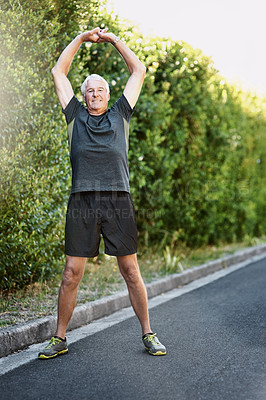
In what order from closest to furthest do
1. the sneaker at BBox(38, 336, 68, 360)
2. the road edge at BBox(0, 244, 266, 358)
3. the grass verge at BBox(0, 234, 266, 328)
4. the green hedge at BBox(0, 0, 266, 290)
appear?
1. the sneaker at BBox(38, 336, 68, 360)
2. the road edge at BBox(0, 244, 266, 358)
3. the grass verge at BBox(0, 234, 266, 328)
4. the green hedge at BBox(0, 0, 266, 290)

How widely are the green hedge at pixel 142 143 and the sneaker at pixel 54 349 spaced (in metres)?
1.61

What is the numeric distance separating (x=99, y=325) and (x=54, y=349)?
1207 mm

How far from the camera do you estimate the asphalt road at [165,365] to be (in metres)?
3.36

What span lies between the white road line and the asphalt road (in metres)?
0.11

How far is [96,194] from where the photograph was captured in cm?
411

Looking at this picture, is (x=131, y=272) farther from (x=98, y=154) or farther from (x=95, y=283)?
(x=95, y=283)

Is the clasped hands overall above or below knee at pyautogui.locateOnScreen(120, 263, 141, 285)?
above

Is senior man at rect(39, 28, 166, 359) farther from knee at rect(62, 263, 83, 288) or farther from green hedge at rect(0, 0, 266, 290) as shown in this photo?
green hedge at rect(0, 0, 266, 290)

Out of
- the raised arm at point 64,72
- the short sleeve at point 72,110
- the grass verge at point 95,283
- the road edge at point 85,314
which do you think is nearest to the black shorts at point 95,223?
the short sleeve at point 72,110

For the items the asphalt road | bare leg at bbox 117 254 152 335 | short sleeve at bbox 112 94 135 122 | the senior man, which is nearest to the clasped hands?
the senior man

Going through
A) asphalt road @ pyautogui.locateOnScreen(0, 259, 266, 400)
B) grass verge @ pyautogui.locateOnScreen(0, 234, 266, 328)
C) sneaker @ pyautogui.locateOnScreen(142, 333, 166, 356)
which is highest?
grass verge @ pyautogui.locateOnScreen(0, 234, 266, 328)

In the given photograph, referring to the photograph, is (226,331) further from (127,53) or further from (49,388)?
(127,53)

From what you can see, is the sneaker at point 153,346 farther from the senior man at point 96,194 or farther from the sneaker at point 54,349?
the sneaker at point 54,349

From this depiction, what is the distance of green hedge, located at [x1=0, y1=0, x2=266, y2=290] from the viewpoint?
554cm
